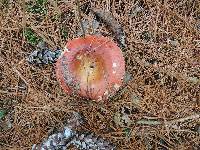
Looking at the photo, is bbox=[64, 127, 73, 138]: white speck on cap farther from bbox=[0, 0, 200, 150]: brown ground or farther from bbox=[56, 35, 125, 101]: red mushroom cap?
bbox=[56, 35, 125, 101]: red mushroom cap

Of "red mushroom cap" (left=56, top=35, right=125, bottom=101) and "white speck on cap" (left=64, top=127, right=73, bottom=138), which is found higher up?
"red mushroom cap" (left=56, top=35, right=125, bottom=101)

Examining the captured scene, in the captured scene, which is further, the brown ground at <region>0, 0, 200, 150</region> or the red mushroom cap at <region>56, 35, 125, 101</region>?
the brown ground at <region>0, 0, 200, 150</region>

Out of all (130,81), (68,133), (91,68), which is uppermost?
(91,68)

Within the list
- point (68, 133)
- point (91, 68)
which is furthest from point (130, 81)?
point (68, 133)

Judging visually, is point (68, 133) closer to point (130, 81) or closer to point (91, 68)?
point (91, 68)

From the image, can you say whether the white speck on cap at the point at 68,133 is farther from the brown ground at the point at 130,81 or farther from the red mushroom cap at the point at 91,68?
the red mushroom cap at the point at 91,68

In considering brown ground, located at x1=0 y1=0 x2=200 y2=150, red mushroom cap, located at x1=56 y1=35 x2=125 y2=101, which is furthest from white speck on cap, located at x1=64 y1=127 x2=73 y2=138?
red mushroom cap, located at x1=56 y1=35 x2=125 y2=101
